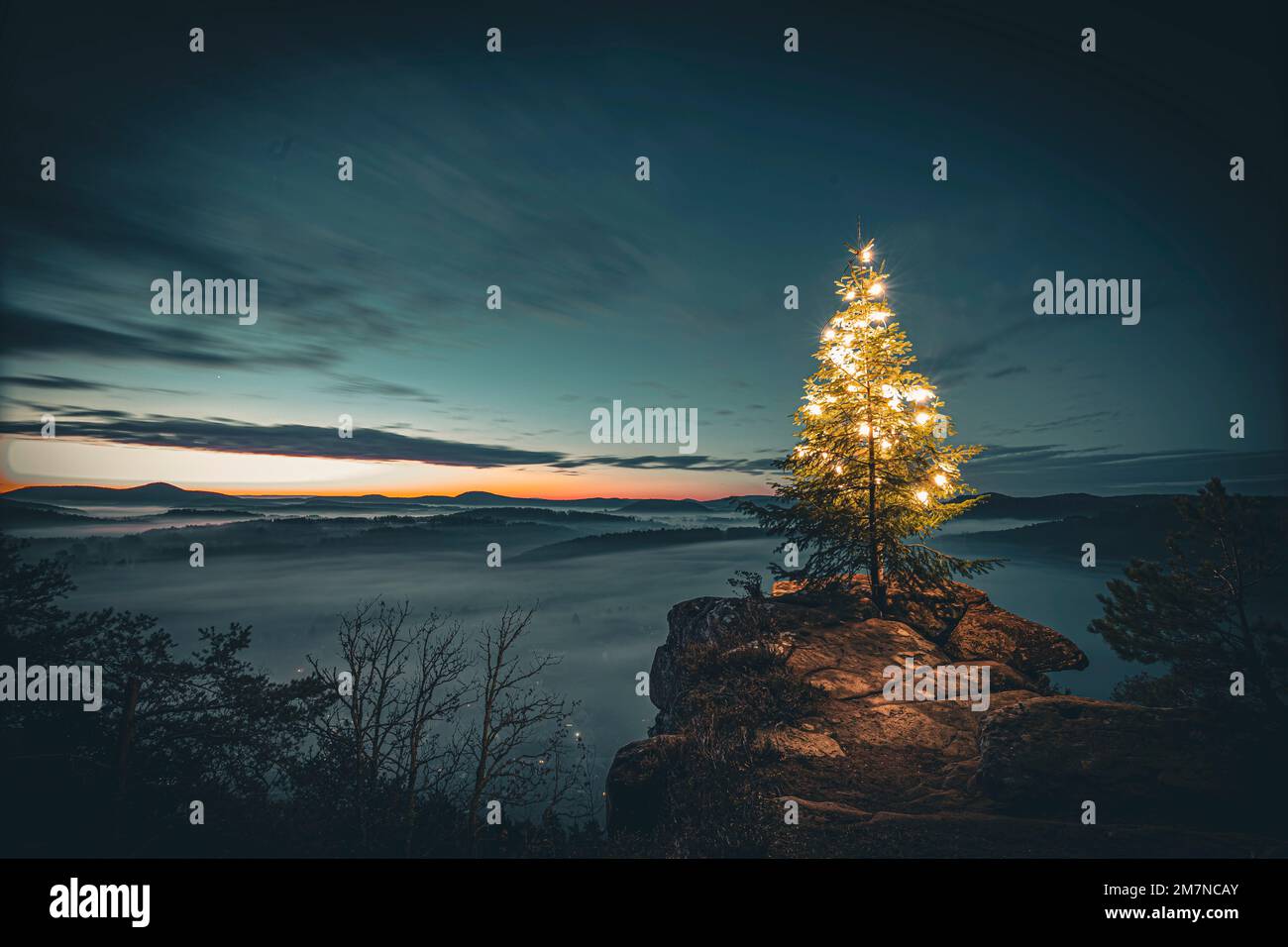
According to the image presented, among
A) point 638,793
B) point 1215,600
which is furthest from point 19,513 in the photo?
point 1215,600

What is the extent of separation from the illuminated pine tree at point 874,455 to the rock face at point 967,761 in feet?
7.12

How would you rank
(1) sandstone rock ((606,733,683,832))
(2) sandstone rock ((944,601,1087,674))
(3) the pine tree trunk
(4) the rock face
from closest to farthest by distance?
(4) the rock face, (1) sandstone rock ((606,733,683,832)), (2) sandstone rock ((944,601,1087,674)), (3) the pine tree trunk

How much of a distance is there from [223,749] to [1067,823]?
19.9m

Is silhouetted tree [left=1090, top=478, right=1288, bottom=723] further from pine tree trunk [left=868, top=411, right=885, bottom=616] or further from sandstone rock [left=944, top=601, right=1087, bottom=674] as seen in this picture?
pine tree trunk [left=868, top=411, right=885, bottom=616]

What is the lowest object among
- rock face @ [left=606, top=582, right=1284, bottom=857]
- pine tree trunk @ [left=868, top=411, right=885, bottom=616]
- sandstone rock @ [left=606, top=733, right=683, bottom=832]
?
sandstone rock @ [left=606, top=733, right=683, bottom=832]

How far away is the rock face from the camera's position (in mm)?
7105

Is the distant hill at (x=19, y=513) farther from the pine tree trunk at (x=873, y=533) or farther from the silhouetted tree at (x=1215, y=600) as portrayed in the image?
the silhouetted tree at (x=1215, y=600)

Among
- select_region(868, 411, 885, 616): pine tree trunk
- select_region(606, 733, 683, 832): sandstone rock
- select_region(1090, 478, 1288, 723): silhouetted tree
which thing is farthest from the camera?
select_region(868, 411, 885, 616): pine tree trunk

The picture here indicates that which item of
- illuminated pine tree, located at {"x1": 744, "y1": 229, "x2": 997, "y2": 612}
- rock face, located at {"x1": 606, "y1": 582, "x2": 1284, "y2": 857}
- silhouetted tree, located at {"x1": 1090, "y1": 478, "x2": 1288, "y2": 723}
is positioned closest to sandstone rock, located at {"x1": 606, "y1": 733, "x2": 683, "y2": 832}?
rock face, located at {"x1": 606, "y1": 582, "x2": 1284, "y2": 857}

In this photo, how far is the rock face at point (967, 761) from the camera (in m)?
7.11

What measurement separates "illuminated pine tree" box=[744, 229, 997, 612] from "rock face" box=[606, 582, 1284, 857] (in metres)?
2.17

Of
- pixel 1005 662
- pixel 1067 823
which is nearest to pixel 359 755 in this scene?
pixel 1067 823

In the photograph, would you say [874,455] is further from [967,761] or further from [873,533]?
[967,761]

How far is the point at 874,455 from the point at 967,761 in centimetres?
802
